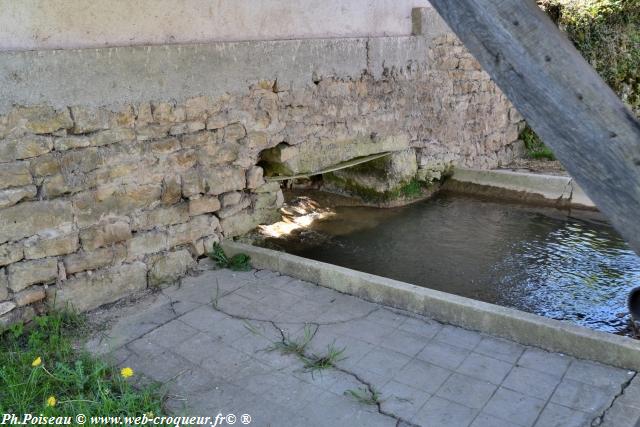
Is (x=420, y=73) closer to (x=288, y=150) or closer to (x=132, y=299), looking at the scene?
(x=288, y=150)

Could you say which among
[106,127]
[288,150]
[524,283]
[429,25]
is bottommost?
[524,283]

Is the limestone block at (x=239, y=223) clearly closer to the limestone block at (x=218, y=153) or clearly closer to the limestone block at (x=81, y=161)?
the limestone block at (x=218, y=153)

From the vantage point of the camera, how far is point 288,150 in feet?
15.7

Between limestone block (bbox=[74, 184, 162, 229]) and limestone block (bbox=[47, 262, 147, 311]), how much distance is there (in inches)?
13.8

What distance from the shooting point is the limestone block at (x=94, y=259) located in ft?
11.5

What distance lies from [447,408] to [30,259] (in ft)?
8.02

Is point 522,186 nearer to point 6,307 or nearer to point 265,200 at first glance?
point 265,200

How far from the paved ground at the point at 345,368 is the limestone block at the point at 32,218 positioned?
2.13 feet

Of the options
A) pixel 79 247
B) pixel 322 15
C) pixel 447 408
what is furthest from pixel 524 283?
pixel 79 247

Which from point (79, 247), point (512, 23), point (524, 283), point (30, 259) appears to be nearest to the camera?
point (512, 23)

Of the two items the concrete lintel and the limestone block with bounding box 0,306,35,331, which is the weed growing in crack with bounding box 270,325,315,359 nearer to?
the limestone block with bounding box 0,306,35,331

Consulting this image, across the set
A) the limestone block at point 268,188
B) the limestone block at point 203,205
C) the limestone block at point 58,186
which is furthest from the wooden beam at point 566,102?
the limestone block at point 268,188

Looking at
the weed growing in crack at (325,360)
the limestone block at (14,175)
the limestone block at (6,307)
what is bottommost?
the weed growing in crack at (325,360)

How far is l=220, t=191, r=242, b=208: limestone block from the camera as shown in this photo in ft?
14.4
